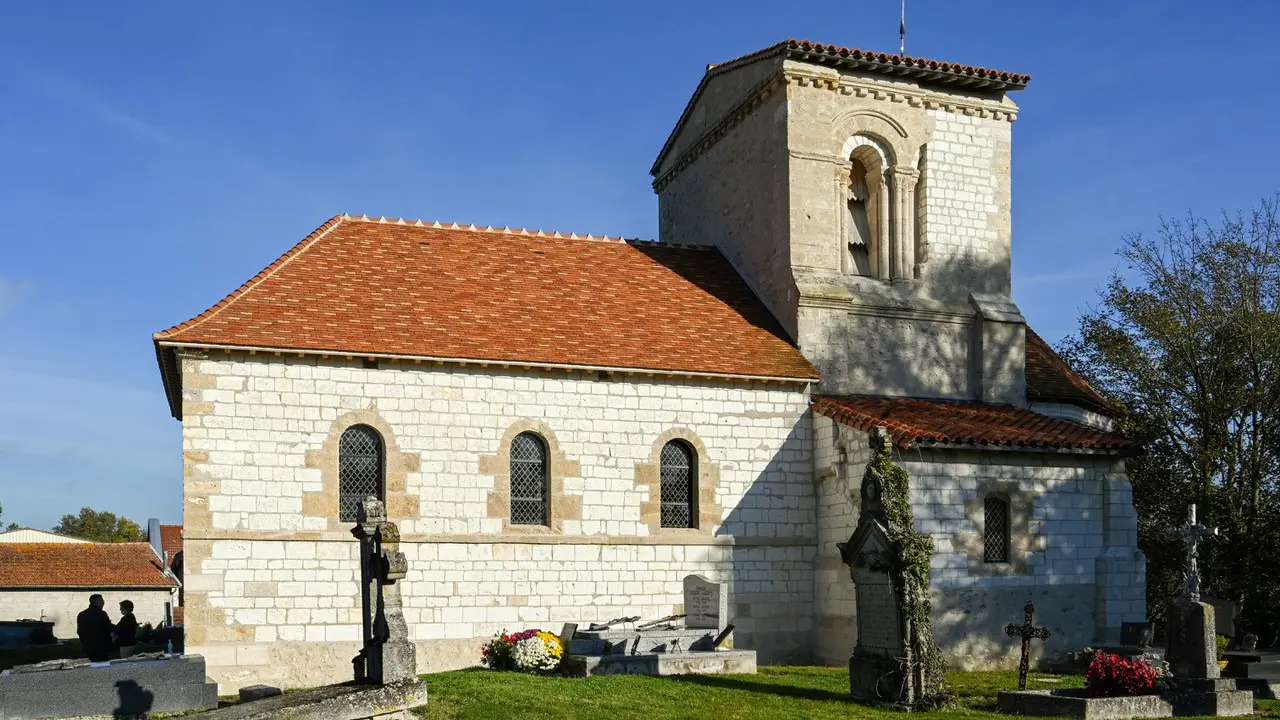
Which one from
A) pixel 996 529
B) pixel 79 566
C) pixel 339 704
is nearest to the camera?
pixel 339 704

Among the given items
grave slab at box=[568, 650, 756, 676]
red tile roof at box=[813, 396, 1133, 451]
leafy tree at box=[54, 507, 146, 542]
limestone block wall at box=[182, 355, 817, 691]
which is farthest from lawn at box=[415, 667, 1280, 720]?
leafy tree at box=[54, 507, 146, 542]

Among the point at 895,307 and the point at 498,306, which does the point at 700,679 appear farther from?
the point at 895,307

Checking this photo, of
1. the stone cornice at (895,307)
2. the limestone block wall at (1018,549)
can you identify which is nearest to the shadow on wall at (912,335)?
the stone cornice at (895,307)

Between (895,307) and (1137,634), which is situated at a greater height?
(895,307)

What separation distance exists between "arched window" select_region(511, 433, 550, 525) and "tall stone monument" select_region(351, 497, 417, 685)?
611 centimetres

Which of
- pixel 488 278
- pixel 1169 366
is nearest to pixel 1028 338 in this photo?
pixel 1169 366

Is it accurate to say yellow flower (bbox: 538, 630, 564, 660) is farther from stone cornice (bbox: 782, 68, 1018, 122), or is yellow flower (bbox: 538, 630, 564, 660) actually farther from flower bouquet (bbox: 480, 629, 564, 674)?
stone cornice (bbox: 782, 68, 1018, 122)

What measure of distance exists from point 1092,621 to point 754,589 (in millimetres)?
5926

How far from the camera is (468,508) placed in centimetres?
2128

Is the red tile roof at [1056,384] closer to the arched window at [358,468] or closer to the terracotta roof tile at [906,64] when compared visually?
the terracotta roof tile at [906,64]

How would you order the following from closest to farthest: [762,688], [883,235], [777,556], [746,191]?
[762,688] < [777,556] < [883,235] < [746,191]

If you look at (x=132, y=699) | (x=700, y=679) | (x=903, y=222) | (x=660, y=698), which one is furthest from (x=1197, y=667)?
(x=132, y=699)

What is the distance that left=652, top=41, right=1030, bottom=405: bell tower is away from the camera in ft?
81.6

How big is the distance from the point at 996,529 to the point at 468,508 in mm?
9163
